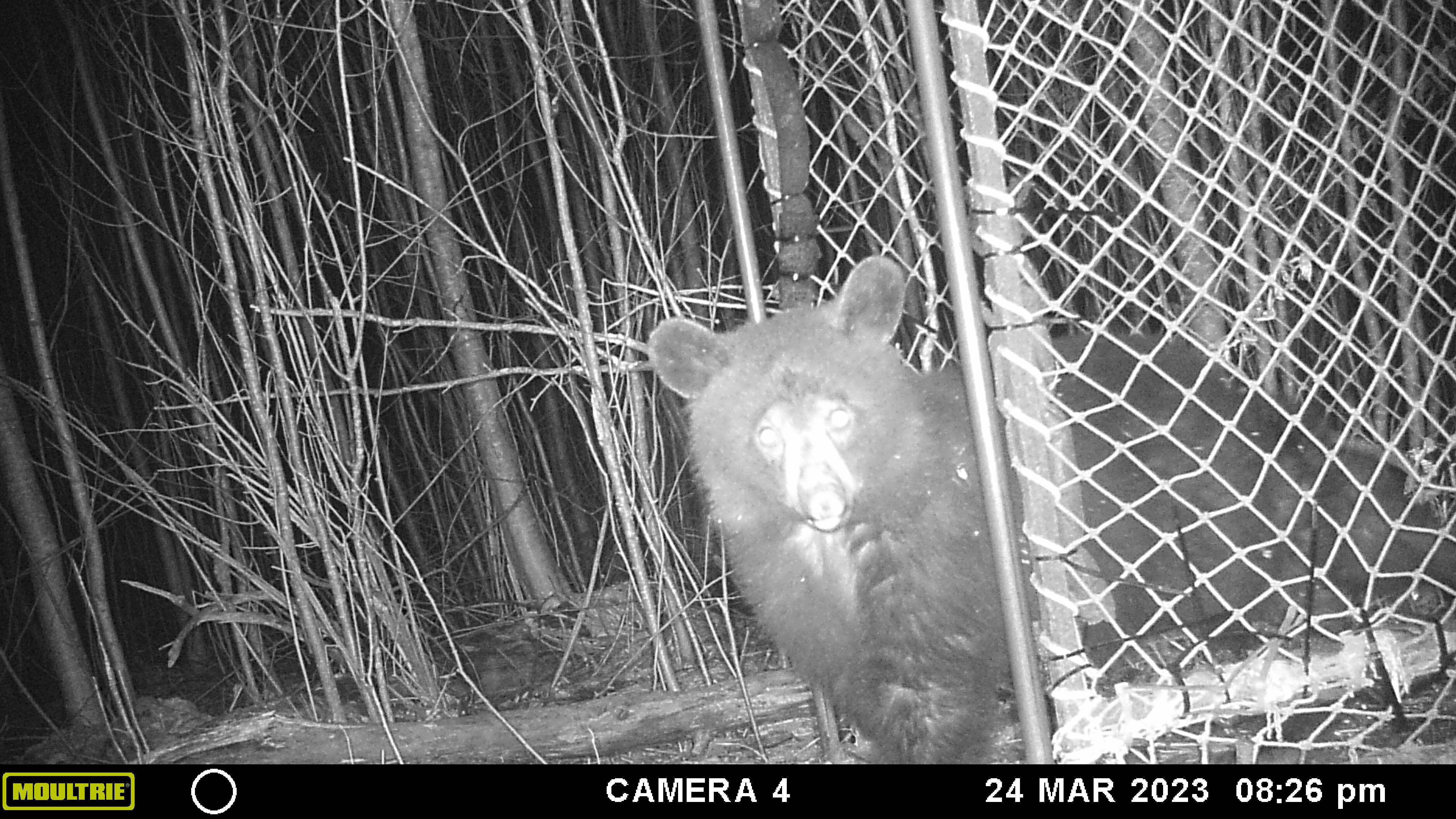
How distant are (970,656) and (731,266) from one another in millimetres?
6000

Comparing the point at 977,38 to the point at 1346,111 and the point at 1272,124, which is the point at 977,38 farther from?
the point at 1272,124

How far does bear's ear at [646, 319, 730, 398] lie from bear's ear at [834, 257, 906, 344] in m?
0.40

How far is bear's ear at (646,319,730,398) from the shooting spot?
3.08 m

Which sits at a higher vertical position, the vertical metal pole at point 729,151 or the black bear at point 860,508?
the vertical metal pole at point 729,151

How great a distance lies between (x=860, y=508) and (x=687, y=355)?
29.3 inches

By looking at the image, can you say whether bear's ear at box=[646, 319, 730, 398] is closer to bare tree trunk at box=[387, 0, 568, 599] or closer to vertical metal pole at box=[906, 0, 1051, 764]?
vertical metal pole at box=[906, 0, 1051, 764]

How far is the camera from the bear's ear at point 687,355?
10.1 feet

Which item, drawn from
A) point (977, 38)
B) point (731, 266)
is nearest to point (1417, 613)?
point (977, 38)

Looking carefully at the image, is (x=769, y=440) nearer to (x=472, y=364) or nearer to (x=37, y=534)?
(x=472, y=364)

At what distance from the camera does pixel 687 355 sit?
3141mm

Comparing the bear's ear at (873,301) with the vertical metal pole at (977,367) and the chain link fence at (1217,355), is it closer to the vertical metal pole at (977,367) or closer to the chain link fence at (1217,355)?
the chain link fence at (1217,355)
